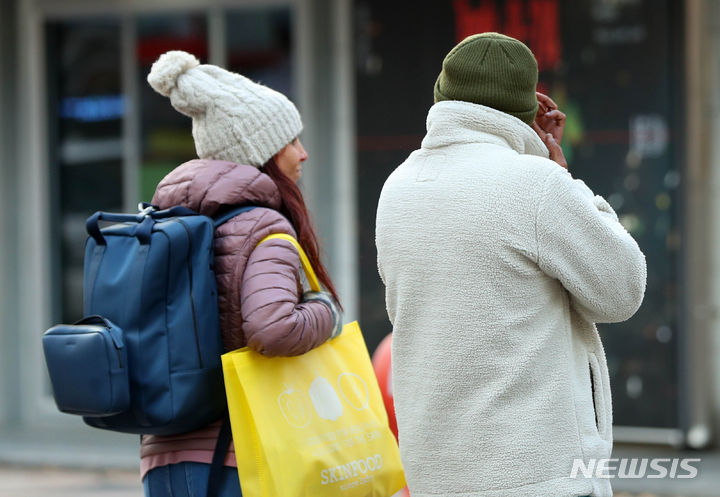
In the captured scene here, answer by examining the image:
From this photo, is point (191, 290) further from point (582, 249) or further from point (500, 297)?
point (582, 249)

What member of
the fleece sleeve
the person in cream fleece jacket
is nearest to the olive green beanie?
the person in cream fleece jacket

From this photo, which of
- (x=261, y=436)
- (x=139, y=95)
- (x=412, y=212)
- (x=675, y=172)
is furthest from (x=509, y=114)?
(x=139, y=95)

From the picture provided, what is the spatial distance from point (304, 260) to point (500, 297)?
2.46 feet

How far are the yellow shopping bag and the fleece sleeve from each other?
811 millimetres

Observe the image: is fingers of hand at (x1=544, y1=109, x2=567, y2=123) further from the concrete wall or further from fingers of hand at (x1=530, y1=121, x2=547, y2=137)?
the concrete wall

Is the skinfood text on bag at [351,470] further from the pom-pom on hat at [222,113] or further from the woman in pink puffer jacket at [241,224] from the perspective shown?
the pom-pom on hat at [222,113]

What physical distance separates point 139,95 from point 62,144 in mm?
886

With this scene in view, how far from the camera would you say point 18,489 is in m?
7.25

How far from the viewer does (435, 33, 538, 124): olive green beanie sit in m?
2.50

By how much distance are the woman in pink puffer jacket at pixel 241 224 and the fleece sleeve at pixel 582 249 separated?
739mm

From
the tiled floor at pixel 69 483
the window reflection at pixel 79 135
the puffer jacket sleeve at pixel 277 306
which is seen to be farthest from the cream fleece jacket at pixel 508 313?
the window reflection at pixel 79 135

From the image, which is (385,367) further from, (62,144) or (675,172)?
(62,144)

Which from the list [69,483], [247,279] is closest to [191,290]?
[247,279]

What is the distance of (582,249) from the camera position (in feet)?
7.80
